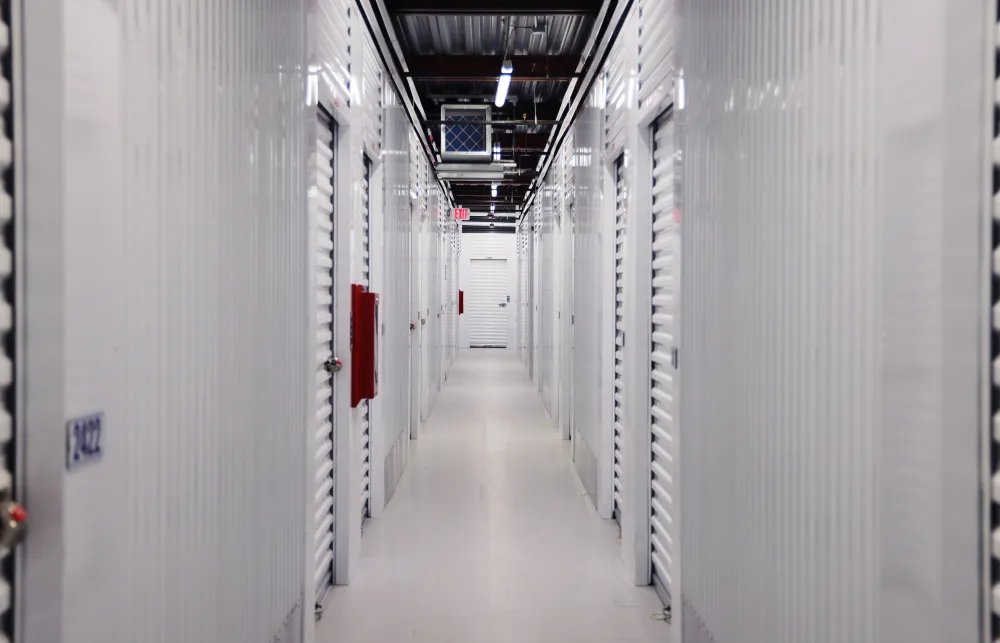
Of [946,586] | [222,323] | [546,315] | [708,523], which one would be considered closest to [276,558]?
[222,323]

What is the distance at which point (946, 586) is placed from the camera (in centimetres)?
133

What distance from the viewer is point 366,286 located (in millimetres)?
4852

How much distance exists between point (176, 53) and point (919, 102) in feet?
5.23

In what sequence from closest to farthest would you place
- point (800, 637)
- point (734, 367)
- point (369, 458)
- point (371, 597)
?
1. point (800, 637)
2. point (734, 367)
3. point (371, 597)
4. point (369, 458)

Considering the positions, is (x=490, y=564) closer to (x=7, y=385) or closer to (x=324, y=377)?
(x=324, y=377)

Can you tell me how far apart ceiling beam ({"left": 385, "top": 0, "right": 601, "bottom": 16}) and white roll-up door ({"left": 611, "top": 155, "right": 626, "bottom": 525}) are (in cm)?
106

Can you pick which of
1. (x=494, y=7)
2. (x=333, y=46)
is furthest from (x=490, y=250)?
(x=333, y=46)

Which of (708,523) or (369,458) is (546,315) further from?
(708,523)

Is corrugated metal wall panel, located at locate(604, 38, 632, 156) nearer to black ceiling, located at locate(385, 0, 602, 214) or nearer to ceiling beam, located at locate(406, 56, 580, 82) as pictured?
black ceiling, located at locate(385, 0, 602, 214)

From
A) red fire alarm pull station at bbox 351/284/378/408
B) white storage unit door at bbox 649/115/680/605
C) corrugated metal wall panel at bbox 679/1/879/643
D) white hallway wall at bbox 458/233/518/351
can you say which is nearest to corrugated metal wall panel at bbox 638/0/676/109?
white storage unit door at bbox 649/115/680/605

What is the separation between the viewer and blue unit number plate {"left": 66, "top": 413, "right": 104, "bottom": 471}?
51.4 inches

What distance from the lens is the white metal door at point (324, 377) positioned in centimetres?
364

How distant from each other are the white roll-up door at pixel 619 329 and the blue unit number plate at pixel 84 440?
3726 millimetres

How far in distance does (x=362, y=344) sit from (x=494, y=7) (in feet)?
8.18
